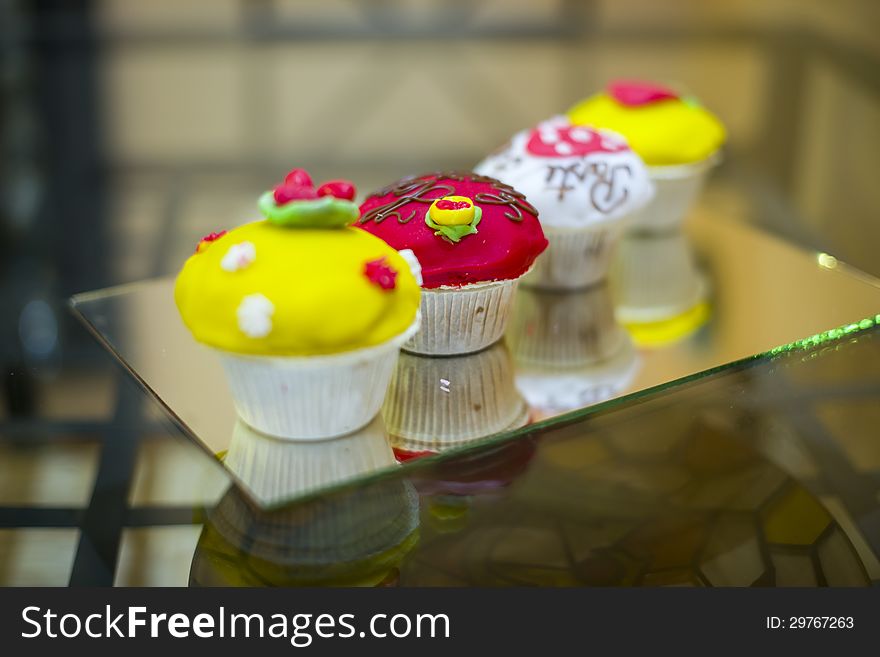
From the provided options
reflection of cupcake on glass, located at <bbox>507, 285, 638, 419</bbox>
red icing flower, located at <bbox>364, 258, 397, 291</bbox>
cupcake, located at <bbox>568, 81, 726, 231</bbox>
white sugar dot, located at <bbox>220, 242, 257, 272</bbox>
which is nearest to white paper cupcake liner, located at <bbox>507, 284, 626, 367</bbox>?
reflection of cupcake on glass, located at <bbox>507, 285, 638, 419</bbox>

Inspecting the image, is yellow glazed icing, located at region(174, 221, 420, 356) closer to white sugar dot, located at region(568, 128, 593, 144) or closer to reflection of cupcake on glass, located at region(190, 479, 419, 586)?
reflection of cupcake on glass, located at region(190, 479, 419, 586)

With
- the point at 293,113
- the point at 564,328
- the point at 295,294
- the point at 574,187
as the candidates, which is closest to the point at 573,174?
the point at 574,187

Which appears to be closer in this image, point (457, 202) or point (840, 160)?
point (457, 202)

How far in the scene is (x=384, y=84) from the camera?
4.20 meters

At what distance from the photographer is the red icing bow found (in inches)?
68.3

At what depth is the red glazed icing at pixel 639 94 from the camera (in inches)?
102

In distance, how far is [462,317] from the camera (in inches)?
80.4

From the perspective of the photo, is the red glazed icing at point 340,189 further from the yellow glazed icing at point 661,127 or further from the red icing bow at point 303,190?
the yellow glazed icing at point 661,127

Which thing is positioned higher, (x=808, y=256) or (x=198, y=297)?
(x=198, y=297)

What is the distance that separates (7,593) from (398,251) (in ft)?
2.49

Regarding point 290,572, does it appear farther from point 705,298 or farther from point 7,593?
point 705,298

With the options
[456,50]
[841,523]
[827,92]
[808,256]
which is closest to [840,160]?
[827,92]

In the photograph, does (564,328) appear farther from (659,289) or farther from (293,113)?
(293,113)

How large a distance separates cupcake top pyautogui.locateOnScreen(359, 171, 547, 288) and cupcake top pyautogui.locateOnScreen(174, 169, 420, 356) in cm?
16
